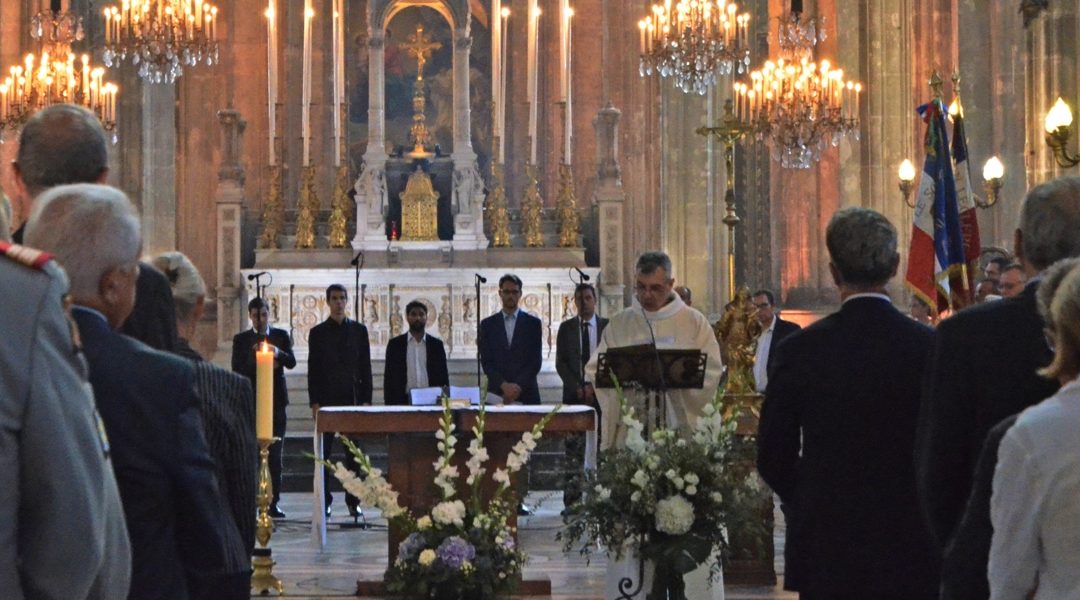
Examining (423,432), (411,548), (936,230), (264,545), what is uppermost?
(936,230)

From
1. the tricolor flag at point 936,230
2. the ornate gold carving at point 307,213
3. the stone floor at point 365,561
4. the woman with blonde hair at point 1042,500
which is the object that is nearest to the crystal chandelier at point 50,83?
the ornate gold carving at point 307,213

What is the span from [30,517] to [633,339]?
601cm

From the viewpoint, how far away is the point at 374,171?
64.7 ft

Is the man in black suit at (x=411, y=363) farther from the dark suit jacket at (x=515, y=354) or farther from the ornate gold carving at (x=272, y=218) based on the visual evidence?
the ornate gold carving at (x=272, y=218)

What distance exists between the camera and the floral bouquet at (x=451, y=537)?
645 centimetres

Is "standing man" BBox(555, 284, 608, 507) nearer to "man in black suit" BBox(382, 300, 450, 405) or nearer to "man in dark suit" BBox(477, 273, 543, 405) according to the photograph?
"man in dark suit" BBox(477, 273, 543, 405)

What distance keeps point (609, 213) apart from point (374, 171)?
2772mm

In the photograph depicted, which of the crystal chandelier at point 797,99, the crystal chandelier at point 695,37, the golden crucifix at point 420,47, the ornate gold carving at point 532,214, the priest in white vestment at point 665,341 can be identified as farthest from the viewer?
the golden crucifix at point 420,47

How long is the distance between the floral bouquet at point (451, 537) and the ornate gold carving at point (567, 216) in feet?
40.6

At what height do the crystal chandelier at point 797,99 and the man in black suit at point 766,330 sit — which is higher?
the crystal chandelier at point 797,99

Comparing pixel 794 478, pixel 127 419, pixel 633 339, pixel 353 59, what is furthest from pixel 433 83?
pixel 127 419

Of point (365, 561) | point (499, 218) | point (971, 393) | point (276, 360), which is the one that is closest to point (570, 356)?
point (276, 360)

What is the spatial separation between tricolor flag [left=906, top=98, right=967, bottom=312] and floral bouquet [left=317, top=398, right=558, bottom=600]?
2.26m

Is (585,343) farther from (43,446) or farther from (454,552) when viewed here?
(43,446)
